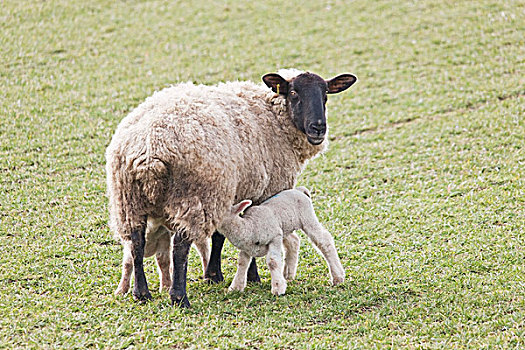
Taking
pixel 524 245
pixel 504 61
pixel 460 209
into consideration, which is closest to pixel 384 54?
pixel 504 61

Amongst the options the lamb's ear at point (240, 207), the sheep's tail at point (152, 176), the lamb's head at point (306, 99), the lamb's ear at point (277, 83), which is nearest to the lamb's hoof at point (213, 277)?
the lamb's ear at point (240, 207)

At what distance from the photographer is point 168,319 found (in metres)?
6.27

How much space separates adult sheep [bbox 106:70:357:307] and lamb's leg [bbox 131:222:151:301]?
0.03ft

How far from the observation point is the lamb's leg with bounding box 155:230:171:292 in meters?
7.13

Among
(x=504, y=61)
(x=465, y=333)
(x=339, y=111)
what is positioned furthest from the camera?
(x=504, y=61)

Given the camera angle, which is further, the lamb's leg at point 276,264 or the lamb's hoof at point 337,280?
the lamb's hoof at point 337,280

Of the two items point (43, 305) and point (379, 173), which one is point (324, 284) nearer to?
point (43, 305)

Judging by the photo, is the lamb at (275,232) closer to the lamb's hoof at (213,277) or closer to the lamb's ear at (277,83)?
the lamb's hoof at (213,277)

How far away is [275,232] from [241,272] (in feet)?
1.99

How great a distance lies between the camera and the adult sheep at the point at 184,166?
6281 millimetres

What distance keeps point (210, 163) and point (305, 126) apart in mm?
1712

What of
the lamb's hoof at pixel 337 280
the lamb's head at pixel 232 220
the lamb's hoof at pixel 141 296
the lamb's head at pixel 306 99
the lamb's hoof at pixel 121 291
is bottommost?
the lamb's hoof at pixel 337 280

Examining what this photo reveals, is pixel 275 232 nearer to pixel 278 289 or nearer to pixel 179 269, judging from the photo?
pixel 278 289

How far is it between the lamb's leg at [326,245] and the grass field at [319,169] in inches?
Result: 7.6
